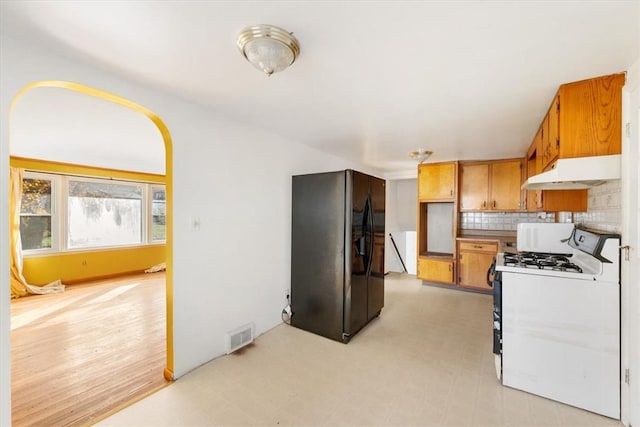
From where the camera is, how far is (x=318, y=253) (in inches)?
116

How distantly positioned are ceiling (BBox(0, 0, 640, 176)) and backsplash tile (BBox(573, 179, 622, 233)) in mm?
763

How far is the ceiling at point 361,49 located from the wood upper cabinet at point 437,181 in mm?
2187

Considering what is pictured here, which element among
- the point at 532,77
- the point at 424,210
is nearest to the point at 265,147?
the point at 532,77

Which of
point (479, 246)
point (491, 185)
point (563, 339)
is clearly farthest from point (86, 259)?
point (491, 185)

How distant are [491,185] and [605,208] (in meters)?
2.58

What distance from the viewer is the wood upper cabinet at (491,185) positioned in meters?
4.27

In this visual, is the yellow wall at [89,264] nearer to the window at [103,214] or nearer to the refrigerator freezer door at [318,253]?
the window at [103,214]

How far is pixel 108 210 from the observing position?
5.44 metres

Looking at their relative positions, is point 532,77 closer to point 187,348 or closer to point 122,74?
point 122,74

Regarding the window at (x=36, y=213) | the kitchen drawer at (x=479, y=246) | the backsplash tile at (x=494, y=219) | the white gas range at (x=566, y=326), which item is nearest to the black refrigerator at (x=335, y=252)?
the white gas range at (x=566, y=326)

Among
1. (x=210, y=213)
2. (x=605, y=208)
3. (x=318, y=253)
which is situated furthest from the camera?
(x=318, y=253)

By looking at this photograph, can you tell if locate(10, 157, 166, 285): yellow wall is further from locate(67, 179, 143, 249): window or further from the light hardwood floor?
the light hardwood floor

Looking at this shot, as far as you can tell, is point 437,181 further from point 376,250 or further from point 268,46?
point 268,46

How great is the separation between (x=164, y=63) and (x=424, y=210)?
4751 millimetres
